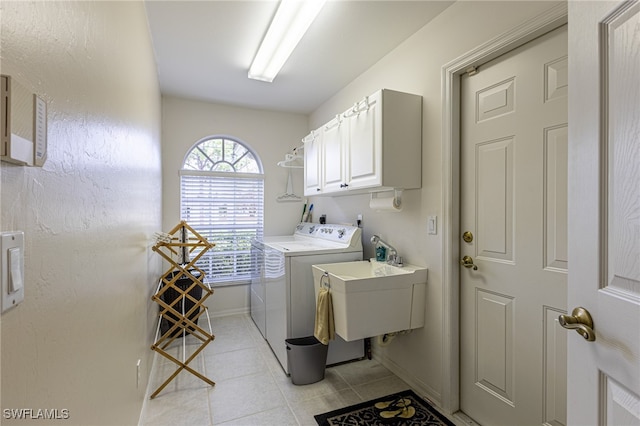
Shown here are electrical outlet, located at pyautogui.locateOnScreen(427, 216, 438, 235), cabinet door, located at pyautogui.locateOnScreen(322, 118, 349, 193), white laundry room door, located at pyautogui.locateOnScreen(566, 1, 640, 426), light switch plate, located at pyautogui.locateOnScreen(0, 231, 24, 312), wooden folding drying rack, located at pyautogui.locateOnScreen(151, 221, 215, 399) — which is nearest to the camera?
light switch plate, located at pyautogui.locateOnScreen(0, 231, 24, 312)

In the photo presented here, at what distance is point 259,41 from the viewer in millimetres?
2305

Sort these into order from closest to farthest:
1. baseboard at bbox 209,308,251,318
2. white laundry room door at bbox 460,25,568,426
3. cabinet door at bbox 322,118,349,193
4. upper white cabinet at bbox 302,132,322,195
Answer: white laundry room door at bbox 460,25,568,426, cabinet door at bbox 322,118,349,193, upper white cabinet at bbox 302,132,322,195, baseboard at bbox 209,308,251,318

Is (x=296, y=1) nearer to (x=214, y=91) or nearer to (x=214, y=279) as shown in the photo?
(x=214, y=91)

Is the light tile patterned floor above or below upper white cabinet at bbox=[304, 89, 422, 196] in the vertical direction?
below

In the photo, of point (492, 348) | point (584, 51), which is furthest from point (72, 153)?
point (492, 348)

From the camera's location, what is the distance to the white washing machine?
7.84 feet

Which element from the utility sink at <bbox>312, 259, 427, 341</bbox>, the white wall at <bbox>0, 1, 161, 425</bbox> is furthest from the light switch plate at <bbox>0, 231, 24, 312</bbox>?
the utility sink at <bbox>312, 259, 427, 341</bbox>

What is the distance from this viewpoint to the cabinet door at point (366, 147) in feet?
6.75

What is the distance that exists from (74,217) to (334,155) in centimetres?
207

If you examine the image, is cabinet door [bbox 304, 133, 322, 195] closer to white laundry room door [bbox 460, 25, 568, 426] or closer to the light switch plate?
white laundry room door [bbox 460, 25, 568, 426]

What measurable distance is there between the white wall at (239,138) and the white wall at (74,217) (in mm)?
2082

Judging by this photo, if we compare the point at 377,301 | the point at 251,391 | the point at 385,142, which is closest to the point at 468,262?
the point at 377,301

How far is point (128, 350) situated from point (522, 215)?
213 cm

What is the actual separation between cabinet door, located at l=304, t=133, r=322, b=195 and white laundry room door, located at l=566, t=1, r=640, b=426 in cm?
222
